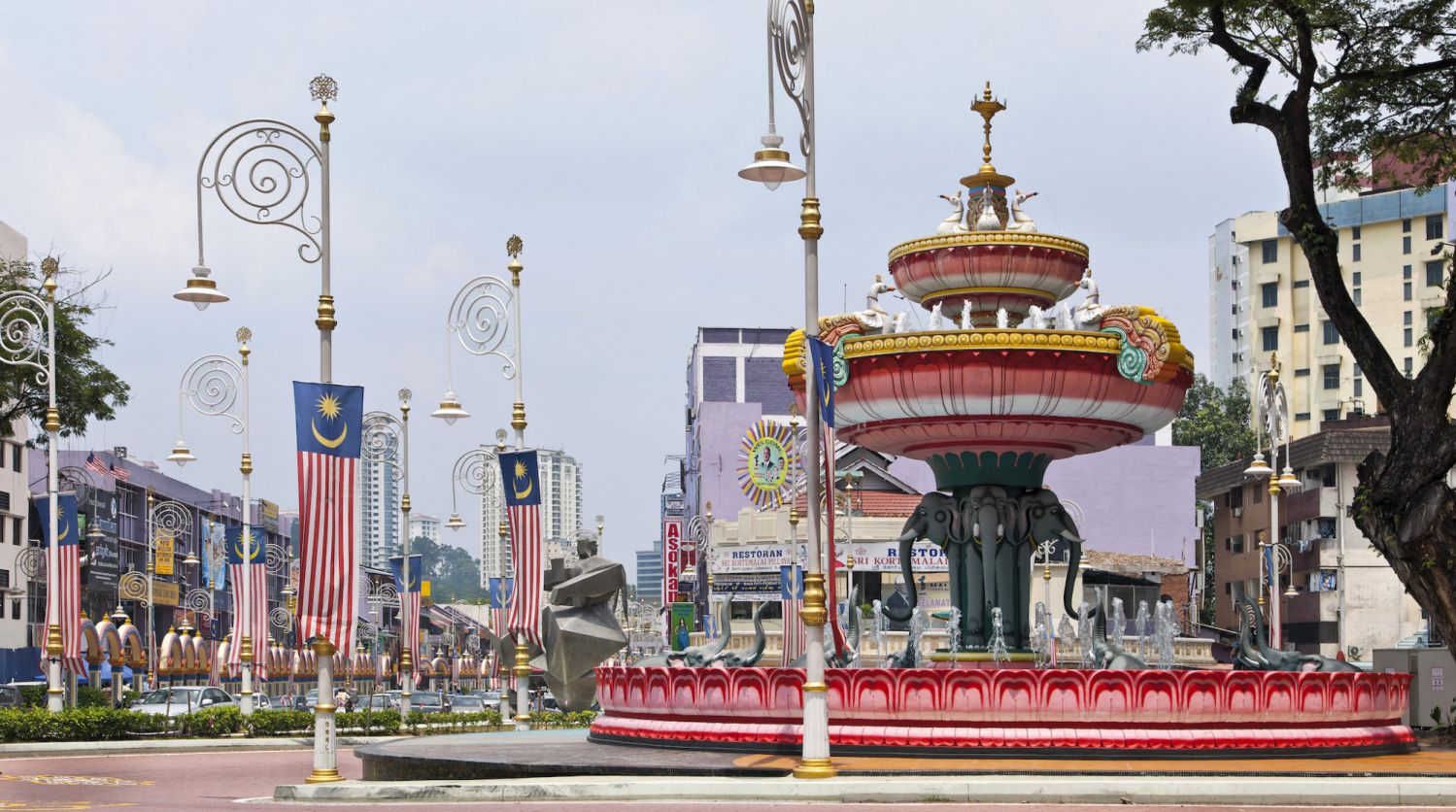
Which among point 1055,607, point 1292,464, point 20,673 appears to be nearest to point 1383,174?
point 1055,607

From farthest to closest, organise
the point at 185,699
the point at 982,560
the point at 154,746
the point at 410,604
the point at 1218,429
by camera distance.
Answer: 1. the point at 1218,429
2. the point at 410,604
3. the point at 185,699
4. the point at 154,746
5. the point at 982,560

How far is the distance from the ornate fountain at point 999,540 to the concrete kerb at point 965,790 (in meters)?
2.31

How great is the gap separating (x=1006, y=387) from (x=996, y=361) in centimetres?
37

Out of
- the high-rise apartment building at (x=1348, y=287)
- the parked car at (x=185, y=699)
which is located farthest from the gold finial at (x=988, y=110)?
the high-rise apartment building at (x=1348, y=287)

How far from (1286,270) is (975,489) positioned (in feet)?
257

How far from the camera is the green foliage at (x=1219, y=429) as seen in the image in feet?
328

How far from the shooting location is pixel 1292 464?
71.8 meters

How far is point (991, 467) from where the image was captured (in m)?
25.2

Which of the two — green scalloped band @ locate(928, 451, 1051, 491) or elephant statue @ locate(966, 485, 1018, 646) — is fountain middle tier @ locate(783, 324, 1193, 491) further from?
elephant statue @ locate(966, 485, 1018, 646)

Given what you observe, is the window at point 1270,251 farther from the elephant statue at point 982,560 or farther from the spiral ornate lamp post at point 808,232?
the spiral ornate lamp post at point 808,232

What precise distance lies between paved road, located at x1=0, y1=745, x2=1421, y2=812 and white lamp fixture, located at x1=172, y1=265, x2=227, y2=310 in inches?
214

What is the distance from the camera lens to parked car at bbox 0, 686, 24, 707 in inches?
1682

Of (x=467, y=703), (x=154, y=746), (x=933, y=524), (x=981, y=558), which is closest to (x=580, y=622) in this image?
(x=154, y=746)

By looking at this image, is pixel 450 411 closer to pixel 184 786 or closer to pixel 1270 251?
pixel 184 786
